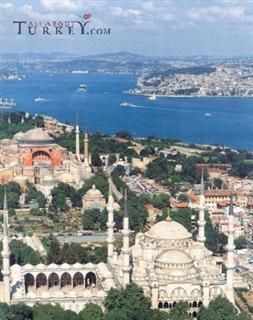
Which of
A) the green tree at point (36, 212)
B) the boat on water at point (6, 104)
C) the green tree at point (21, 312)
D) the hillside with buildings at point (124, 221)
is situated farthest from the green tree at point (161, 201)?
the boat on water at point (6, 104)

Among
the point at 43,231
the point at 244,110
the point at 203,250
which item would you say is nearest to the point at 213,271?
the point at 203,250

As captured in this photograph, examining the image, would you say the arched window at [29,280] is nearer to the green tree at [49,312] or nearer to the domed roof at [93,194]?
the green tree at [49,312]

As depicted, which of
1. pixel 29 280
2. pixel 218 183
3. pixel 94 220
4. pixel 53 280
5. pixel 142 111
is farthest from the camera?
pixel 142 111

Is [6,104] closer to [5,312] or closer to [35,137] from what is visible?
[35,137]

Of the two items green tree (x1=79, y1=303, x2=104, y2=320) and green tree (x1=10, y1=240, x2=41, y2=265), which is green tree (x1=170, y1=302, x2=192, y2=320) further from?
green tree (x1=10, y1=240, x2=41, y2=265)

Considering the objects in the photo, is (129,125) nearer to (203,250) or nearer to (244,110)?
(244,110)

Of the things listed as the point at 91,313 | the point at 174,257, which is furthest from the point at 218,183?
the point at 91,313
